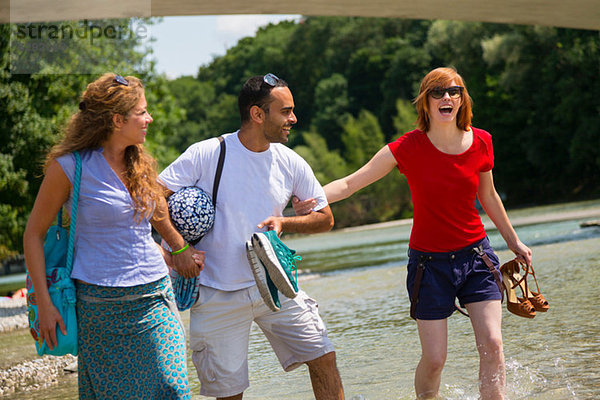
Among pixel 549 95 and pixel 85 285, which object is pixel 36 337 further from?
pixel 549 95

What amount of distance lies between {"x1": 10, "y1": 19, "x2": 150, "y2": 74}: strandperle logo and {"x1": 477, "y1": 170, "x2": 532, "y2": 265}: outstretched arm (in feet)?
52.3

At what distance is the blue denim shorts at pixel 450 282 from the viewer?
14.0 ft

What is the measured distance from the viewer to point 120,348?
3361mm

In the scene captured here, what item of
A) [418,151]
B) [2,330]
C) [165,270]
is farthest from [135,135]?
[2,330]

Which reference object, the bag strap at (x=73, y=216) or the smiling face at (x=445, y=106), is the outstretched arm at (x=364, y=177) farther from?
the bag strap at (x=73, y=216)

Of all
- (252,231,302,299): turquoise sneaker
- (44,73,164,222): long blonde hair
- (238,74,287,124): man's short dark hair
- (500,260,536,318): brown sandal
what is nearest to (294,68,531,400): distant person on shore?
(500,260,536,318): brown sandal

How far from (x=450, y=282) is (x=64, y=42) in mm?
19786

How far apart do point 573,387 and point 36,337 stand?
324cm

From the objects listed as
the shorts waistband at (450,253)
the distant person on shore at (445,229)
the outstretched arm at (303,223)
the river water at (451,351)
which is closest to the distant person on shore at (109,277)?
the outstretched arm at (303,223)

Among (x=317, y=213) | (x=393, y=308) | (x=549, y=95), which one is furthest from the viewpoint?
(x=549, y=95)

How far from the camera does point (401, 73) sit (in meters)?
79.4

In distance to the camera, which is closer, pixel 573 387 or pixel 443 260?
pixel 443 260

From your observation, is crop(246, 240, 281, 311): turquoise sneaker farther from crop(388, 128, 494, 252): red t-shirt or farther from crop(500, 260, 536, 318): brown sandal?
crop(500, 260, 536, 318): brown sandal

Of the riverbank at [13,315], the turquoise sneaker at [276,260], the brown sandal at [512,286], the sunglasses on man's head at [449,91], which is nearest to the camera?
the turquoise sneaker at [276,260]
